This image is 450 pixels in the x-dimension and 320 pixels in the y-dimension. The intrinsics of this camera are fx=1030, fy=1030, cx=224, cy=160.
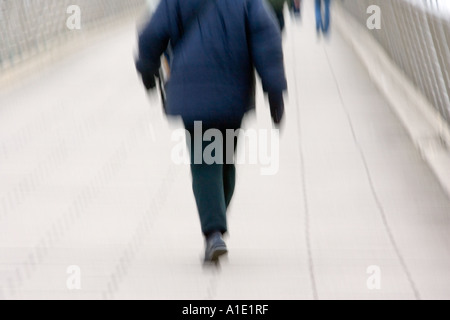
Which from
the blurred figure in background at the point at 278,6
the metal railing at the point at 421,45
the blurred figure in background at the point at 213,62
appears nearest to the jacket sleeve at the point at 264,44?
the blurred figure in background at the point at 213,62

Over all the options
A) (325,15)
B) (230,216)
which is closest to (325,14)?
(325,15)

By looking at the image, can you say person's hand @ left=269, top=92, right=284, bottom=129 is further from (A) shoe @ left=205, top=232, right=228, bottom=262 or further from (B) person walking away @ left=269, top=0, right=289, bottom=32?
(B) person walking away @ left=269, top=0, right=289, bottom=32

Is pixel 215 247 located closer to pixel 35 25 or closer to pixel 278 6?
pixel 278 6

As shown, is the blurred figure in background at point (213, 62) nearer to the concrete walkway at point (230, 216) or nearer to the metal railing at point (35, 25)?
the concrete walkway at point (230, 216)

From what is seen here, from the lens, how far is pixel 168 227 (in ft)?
16.9

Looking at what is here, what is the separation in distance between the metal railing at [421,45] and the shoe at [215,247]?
3153mm

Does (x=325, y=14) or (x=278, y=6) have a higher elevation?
(x=325, y=14)

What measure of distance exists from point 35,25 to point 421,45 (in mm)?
5773

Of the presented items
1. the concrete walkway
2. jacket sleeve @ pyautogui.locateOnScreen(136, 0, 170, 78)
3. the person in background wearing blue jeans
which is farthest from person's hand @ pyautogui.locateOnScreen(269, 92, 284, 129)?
the person in background wearing blue jeans

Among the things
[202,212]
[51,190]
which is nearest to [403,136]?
[51,190]

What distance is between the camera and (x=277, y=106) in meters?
4.25

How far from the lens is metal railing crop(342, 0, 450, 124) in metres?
7.27

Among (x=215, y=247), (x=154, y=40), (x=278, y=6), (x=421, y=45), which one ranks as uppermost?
(x=278, y=6)

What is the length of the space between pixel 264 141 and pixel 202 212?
3.16 metres
